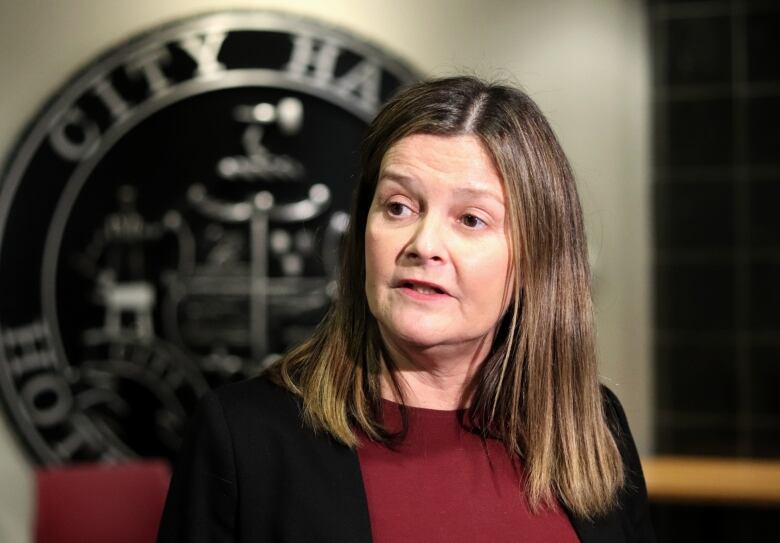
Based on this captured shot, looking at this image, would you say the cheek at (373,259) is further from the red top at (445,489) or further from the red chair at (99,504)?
the red chair at (99,504)

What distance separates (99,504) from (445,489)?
1893 mm

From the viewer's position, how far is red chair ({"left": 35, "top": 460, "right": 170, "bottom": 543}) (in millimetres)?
3043

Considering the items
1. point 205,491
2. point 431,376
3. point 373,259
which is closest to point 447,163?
point 373,259

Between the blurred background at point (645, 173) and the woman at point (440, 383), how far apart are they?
248cm

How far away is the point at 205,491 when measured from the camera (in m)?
1.36

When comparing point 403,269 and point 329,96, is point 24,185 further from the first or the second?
point 403,269

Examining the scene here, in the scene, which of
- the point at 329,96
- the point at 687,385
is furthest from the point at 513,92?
the point at 687,385

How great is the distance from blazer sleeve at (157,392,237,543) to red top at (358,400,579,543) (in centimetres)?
18

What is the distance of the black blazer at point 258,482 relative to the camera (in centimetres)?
136

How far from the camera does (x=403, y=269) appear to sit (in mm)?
1424

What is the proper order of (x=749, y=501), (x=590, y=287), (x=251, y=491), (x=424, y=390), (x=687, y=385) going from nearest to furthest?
(x=251, y=491), (x=424, y=390), (x=590, y=287), (x=749, y=501), (x=687, y=385)

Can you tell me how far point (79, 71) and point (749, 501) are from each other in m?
2.91

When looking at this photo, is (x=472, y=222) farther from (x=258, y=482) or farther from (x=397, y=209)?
(x=258, y=482)

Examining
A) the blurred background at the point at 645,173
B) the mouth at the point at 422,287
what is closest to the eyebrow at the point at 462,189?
the mouth at the point at 422,287
